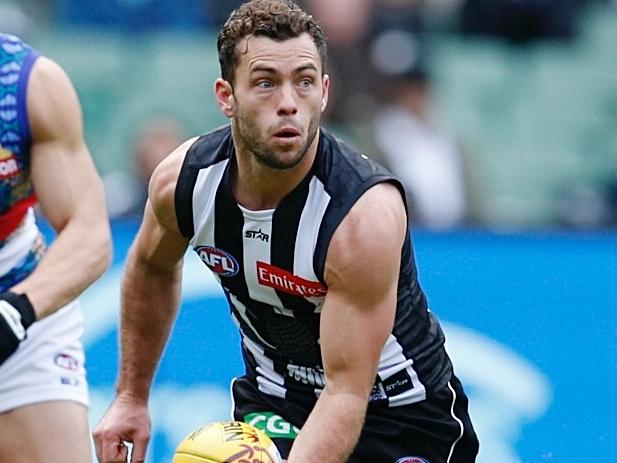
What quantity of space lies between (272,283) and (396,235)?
1.53 ft

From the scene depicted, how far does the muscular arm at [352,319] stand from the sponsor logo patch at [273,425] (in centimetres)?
48

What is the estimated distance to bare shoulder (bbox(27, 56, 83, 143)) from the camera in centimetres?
461

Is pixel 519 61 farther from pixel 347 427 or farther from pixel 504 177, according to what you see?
pixel 347 427

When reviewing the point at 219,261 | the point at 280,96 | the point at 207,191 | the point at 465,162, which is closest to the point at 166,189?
the point at 207,191

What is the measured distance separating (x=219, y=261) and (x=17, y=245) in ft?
2.82

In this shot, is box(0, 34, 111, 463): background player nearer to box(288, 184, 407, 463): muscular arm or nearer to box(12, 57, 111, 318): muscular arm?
box(12, 57, 111, 318): muscular arm

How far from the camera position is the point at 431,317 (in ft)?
16.1

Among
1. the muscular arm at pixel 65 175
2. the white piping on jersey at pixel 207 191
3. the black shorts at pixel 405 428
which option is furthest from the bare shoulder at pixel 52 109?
the black shorts at pixel 405 428

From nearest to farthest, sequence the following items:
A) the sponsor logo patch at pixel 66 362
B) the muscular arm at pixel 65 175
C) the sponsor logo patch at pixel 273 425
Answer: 1. the muscular arm at pixel 65 175
2. the sponsor logo patch at pixel 273 425
3. the sponsor logo patch at pixel 66 362

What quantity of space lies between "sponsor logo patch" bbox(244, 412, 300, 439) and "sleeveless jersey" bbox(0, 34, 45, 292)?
953 millimetres

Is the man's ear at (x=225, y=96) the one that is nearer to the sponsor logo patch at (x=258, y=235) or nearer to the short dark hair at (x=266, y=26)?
the short dark hair at (x=266, y=26)

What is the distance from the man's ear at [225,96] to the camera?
176 inches

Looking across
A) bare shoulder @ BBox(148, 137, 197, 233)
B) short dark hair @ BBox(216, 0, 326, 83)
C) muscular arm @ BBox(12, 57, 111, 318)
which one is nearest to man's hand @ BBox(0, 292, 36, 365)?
muscular arm @ BBox(12, 57, 111, 318)

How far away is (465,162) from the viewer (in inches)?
323
